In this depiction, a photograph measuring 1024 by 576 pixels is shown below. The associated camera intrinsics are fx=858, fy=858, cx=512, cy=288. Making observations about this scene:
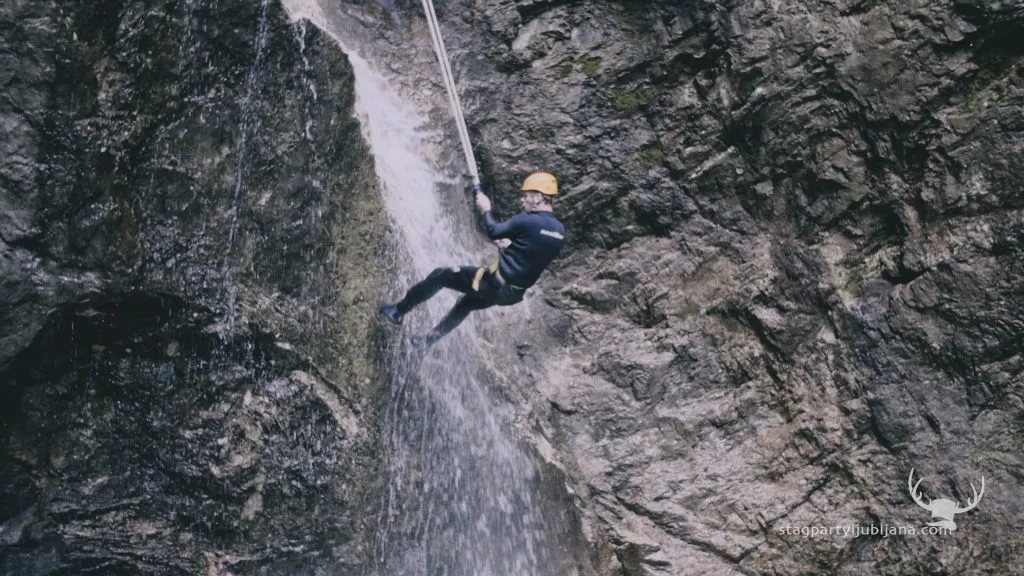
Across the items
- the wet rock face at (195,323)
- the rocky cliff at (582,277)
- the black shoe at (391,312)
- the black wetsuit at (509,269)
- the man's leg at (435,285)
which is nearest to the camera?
the wet rock face at (195,323)

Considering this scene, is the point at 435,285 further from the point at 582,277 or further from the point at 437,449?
the point at 582,277

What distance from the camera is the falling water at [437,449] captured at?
8.69 meters

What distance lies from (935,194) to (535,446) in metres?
Result: 5.25

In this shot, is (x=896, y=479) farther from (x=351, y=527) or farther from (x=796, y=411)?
(x=351, y=527)

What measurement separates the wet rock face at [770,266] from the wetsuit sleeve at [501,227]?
2.63 meters

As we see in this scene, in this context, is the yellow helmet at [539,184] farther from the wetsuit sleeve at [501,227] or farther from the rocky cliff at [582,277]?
the rocky cliff at [582,277]

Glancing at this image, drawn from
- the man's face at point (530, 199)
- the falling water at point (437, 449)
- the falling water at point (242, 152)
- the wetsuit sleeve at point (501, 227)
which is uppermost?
the falling water at point (242, 152)

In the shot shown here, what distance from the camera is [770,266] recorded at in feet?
33.4

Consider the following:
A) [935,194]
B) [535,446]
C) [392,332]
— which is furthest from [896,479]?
[392,332]

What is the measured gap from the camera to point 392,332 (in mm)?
8844

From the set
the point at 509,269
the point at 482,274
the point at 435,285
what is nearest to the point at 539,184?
the point at 509,269

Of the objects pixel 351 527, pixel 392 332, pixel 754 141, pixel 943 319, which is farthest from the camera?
pixel 754 141

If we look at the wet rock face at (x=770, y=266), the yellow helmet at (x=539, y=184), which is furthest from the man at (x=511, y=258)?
the wet rock face at (x=770, y=266)

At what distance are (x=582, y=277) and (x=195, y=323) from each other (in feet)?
15.4
